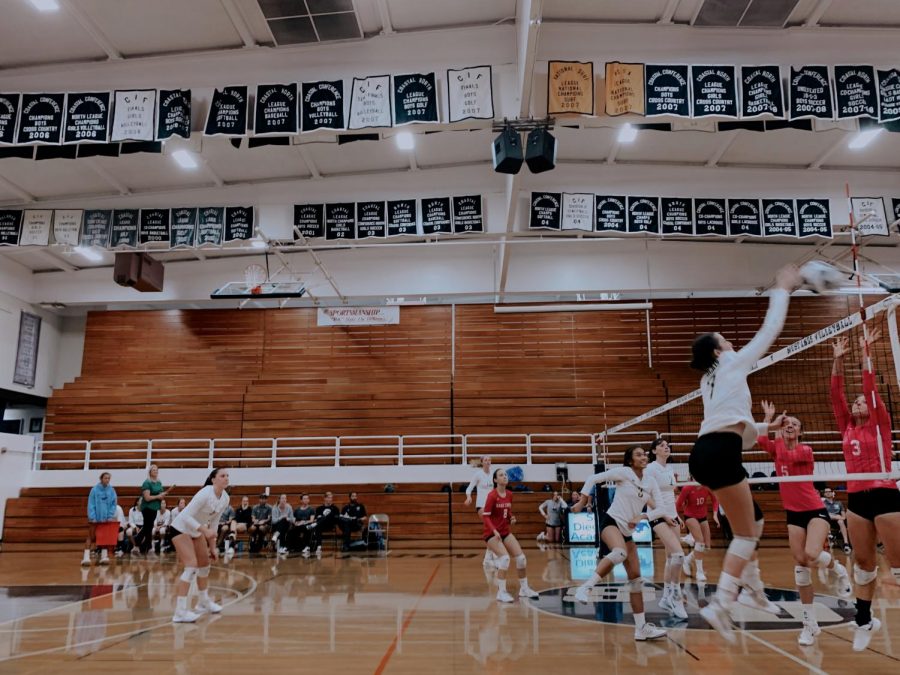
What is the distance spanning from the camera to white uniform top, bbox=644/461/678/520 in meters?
7.60

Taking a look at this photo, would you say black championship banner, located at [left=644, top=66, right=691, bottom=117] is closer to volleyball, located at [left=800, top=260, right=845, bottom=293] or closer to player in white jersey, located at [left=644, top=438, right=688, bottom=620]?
player in white jersey, located at [left=644, top=438, right=688, bottom=620]

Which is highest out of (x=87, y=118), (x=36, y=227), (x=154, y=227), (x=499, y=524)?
(x=87, y=118)

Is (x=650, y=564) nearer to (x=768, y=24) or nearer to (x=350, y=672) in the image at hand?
(x=350, y=672)

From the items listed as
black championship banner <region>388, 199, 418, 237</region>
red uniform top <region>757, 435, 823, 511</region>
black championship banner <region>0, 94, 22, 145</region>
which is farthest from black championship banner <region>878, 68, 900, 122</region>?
black championship banner <region>0, 94, 22, 145</region>

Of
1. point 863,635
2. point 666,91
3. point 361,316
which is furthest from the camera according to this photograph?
point 361,316

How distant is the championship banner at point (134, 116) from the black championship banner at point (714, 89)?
9600 millimetres

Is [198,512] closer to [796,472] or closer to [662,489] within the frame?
[662,489]

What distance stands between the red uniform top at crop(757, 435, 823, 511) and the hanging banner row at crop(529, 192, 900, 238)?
9792mm

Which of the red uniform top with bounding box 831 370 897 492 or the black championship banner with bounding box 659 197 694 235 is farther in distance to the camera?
the black championship banner with bounding box 659 197 694 235

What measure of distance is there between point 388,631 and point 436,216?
1129 cm

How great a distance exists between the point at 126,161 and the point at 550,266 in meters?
11.8

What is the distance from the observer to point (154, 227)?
54.7 ft

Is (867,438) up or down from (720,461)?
up

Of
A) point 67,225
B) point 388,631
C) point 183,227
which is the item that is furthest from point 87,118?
point 388,631
